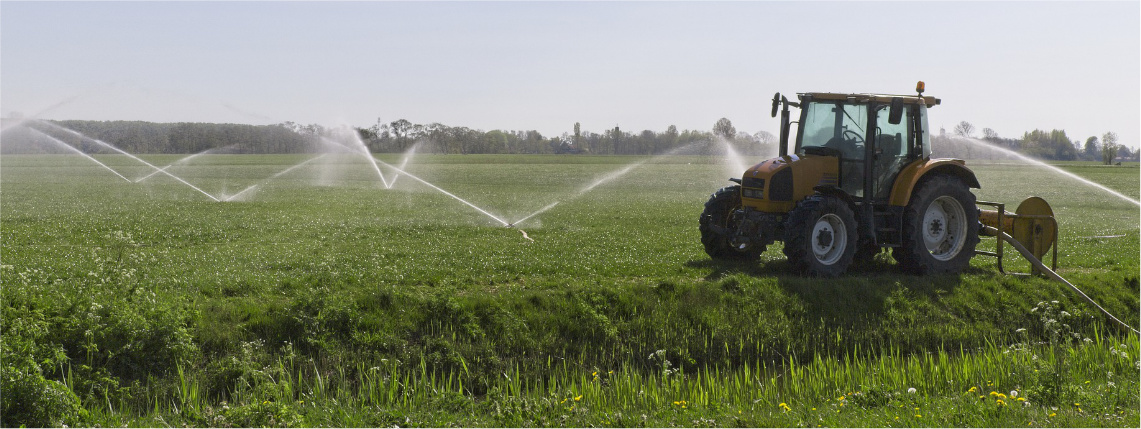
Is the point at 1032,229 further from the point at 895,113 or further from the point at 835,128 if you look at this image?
the point at 895,113

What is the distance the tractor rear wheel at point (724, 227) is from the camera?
15.8m

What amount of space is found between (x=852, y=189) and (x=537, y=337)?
6.17 m

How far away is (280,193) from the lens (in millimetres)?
41094

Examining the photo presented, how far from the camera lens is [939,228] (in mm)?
15461

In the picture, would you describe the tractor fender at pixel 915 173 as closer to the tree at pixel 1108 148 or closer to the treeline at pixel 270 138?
the treeline at pixel 270 138

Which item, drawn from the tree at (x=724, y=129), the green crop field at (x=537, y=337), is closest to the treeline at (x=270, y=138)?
the tree at (x=724, y=129)

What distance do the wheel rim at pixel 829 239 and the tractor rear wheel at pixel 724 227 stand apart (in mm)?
1624

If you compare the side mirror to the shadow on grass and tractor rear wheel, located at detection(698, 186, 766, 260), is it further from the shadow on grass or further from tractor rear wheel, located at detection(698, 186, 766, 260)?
tractor rear wheel, located at detection(698, 186, 766, 260)

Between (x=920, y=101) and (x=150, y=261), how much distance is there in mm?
13493

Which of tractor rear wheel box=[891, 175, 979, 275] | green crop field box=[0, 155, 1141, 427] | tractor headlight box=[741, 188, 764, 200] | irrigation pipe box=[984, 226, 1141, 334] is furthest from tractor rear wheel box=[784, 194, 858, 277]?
irrigation pipe box=[984, 226, 1141, 334]

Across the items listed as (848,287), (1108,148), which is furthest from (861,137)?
(1108,148)

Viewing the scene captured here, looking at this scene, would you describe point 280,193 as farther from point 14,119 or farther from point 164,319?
point 164,319

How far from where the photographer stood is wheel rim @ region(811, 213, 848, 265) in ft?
45.8

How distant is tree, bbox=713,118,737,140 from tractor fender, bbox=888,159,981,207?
10.4 meters
